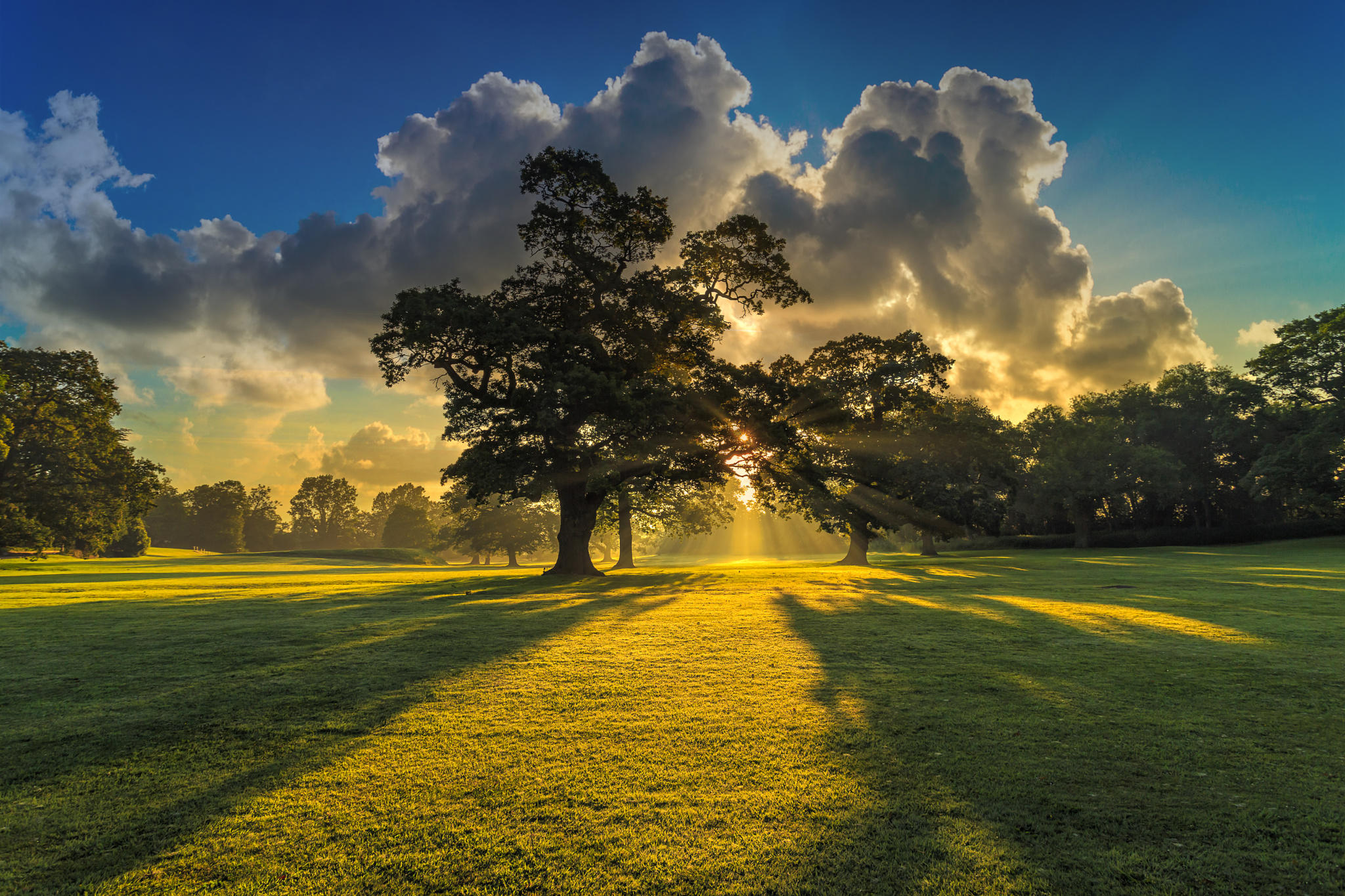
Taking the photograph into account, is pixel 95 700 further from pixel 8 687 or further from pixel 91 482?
pixel 91 482

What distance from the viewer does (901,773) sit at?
4133mm

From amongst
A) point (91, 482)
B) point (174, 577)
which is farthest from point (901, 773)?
point (91, 482)

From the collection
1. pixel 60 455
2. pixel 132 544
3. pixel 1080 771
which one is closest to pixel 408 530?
pixel 132 544

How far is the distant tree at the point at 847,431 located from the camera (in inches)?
987

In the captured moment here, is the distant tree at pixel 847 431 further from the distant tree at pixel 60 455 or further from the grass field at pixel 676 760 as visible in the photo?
the distant tree at pixel 60 455

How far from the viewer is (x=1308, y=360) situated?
164 ft

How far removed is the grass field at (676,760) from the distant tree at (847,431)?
1509 centimetres

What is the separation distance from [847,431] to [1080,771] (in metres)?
25.2

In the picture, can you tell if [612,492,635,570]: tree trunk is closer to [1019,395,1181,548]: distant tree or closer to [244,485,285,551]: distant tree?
[1019,395,1181,548]: distant tree

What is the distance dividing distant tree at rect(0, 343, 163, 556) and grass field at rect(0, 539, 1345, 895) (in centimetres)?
4336

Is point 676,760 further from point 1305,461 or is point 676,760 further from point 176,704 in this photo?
point 1305,461

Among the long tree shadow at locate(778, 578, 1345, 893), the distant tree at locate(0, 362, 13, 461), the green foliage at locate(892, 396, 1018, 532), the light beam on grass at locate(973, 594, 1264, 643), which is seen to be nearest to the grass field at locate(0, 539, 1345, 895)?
the long tree shadow at locate(778, 578, 1345, 893)

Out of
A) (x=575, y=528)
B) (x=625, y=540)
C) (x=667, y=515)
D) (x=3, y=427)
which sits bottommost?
(x=625, y=540)

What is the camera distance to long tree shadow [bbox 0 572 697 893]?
3445 millimetres
